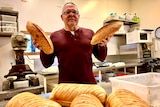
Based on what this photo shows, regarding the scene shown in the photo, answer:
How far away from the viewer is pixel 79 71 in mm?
1371

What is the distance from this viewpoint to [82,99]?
0.72 meters

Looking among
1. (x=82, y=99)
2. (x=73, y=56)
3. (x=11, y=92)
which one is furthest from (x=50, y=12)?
(x=82, y=99)

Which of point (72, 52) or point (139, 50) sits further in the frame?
point (139, 50)

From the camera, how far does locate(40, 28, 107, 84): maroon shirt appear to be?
1370 millimetres

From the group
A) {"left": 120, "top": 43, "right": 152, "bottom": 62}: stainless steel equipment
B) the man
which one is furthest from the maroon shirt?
{"left": 120, "top": 43, "right": 152, "bottom": 62}: stainless steel equipment

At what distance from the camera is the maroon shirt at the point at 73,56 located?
1370 mm

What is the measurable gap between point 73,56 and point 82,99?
0.67 metres

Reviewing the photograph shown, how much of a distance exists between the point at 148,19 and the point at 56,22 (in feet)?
8.17

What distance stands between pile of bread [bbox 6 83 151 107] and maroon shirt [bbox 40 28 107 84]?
462mm

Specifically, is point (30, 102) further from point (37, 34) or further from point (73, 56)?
point (73, 56)

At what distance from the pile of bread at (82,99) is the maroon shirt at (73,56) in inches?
18.2

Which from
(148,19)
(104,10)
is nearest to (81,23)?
(104,10)

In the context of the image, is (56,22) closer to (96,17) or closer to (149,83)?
(96,17)

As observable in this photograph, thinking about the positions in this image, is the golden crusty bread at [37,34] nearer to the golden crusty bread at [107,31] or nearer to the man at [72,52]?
the golden crusty bread at [107,31]
